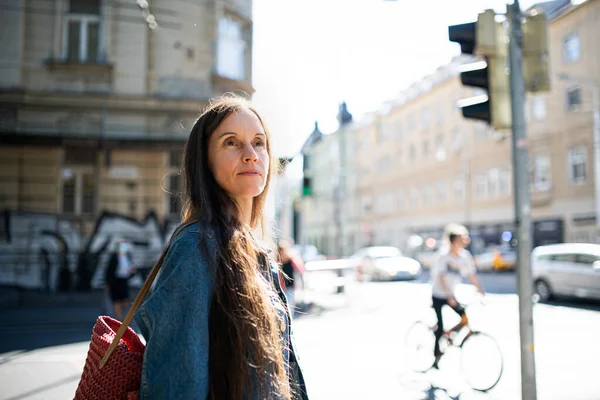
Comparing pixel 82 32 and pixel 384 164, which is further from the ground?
pixel 384 164

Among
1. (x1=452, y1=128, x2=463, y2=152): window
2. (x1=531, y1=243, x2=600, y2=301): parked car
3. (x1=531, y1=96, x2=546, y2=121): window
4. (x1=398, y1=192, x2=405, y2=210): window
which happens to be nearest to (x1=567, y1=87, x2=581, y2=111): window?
(x1=531, y1=96, x2=546, y2=121): window

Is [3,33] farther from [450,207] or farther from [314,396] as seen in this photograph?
[450,207]

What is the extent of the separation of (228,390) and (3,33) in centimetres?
1663

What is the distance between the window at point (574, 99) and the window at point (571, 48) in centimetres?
165

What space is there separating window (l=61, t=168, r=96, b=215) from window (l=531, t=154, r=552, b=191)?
83.6 ft

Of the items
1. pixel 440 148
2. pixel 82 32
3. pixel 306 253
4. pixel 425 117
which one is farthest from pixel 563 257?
pixel 425 117

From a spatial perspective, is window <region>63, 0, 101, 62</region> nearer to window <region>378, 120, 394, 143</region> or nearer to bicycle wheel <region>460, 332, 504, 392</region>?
bicycle wheel <region>460, 332, 504, 392</region>

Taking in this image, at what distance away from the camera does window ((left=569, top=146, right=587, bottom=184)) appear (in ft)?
91.5

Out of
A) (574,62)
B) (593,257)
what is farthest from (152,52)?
(574,62)

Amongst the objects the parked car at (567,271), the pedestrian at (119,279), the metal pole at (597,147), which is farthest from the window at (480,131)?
the pedestrian at (119,279)

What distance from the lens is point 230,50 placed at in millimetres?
15672

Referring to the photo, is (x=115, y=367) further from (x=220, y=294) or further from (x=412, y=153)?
(x=412, y=153)

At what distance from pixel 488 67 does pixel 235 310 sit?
406cm

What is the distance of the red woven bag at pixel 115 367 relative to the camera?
134 cm
